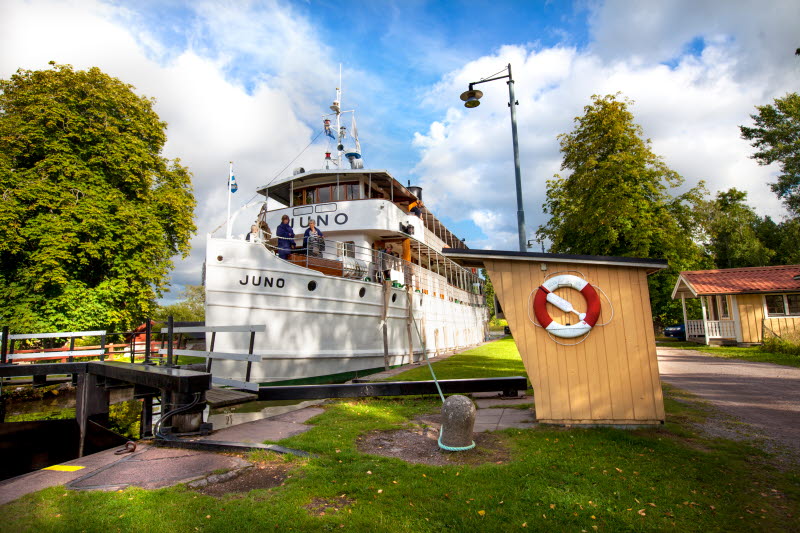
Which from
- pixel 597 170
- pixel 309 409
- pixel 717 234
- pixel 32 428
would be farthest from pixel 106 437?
pixel 717 234

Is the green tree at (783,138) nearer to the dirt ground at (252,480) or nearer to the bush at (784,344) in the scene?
the bush at (784,344)

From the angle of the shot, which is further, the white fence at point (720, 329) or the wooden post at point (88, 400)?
the white fence at point (720, 329)

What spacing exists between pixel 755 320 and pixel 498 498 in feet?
70.8

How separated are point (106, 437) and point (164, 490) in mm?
5786

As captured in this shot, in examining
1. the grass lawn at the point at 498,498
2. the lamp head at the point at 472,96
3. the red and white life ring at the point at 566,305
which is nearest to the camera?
the grass lawn at the point at 498,498

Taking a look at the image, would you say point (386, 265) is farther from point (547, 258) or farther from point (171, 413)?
point (171, 413)

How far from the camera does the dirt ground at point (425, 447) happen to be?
484 centimetres

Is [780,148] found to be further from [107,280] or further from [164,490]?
[107,280]

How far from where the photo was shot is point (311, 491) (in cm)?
394

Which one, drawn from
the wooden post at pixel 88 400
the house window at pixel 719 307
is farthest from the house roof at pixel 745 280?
the wooden post at pixel 88 400

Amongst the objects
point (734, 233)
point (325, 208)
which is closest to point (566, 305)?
point (325, 208)

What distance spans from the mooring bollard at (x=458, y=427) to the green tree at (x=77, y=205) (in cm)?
1812

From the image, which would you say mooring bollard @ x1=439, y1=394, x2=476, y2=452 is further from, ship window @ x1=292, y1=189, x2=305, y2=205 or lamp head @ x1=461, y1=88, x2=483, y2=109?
ship window @ x1=292, y1=189, x2=305, y2=205

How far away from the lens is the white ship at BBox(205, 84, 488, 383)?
11867 mm
